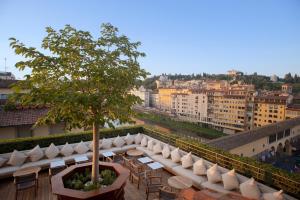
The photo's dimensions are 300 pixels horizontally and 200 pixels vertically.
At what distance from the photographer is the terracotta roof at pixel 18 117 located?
1119 cm

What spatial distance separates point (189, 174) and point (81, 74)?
215 inches

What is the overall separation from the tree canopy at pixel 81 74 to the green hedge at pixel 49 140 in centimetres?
634

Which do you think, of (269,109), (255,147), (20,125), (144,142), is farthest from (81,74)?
(269,109)

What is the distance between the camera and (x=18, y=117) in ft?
38.3

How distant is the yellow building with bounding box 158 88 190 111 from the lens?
85.2 meters

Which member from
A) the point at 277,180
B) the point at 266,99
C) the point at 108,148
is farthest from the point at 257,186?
the point at 266,99

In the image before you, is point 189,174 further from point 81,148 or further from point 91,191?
point 81,148

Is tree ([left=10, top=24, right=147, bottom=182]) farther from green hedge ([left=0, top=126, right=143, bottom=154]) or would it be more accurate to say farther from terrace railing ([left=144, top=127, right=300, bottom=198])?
green hedge ([left=0, top=126, right=143, bottom=154])

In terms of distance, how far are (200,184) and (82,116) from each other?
15.7ft

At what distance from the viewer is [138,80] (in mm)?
5387

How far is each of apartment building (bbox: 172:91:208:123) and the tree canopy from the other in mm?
66917

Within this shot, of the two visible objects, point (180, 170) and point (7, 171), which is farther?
point (180, 170)

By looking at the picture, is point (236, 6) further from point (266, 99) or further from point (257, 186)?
point (266, 99)

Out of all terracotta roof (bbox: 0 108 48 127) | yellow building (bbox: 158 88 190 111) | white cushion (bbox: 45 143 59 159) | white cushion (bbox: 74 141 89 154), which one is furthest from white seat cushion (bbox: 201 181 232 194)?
yellow building (bbox: 158 88 190 111)
